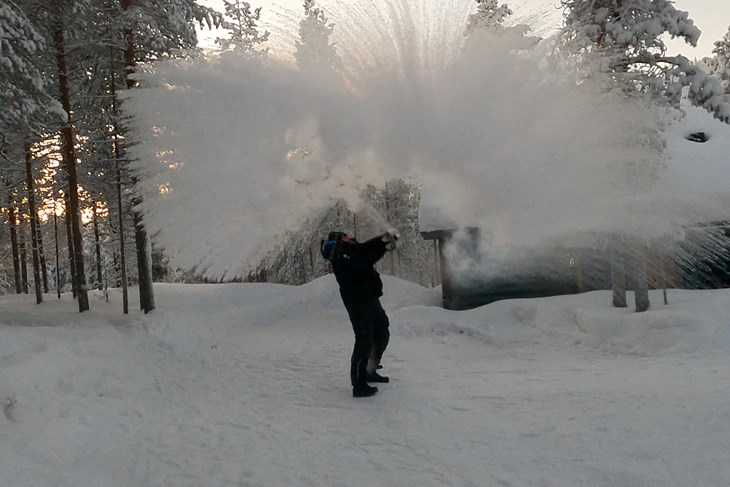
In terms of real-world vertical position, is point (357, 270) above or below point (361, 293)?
above

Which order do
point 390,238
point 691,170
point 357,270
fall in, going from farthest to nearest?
point 691,170
point 357,270
point 390,238

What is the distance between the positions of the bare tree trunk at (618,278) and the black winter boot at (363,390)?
24.4 feet

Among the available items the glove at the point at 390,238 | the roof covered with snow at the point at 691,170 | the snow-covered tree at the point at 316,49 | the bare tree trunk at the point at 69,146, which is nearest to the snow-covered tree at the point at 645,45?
the roof covered with snow at the point at 691,170

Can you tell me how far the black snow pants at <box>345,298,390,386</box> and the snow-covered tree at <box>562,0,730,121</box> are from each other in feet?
23.5

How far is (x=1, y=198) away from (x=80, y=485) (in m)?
24.1

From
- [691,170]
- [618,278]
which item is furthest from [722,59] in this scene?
[618,278]

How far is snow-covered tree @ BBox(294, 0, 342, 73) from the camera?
655 centimetres

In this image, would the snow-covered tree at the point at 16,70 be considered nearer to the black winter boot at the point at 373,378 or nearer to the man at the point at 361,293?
the man at the point at 361,293

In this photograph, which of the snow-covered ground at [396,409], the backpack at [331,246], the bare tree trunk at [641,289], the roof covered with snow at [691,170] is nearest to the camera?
the snow-covered ground at [396,409]

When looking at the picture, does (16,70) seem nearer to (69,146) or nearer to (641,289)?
(69,146)

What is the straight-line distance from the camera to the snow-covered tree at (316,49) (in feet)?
21.5

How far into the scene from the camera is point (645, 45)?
36.4ft

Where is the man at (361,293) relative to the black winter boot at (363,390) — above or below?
above

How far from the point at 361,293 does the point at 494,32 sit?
4076mm
